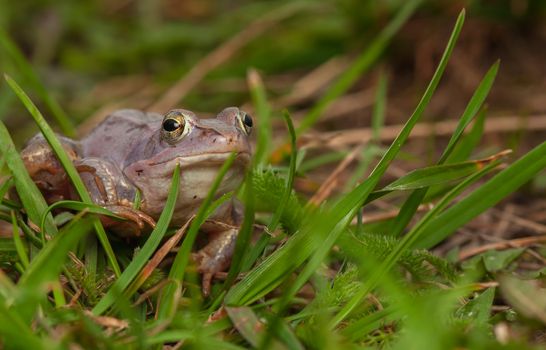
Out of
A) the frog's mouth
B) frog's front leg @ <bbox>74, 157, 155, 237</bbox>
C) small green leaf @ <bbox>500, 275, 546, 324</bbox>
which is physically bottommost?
small green leaf @ <bbox>500, 275, 546, 324</bbox>

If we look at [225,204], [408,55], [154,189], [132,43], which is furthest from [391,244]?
[132,43]

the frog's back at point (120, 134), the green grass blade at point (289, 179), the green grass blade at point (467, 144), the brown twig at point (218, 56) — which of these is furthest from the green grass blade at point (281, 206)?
the brown twig at point (218, 56)

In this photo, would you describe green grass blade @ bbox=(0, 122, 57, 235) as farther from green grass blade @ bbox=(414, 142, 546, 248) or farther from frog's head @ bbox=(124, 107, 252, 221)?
green grass blade @ bbox=(414, 142, 546, 248)

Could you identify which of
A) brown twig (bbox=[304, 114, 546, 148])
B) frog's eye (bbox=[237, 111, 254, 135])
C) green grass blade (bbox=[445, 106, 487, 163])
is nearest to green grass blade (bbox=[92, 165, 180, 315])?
frog's eye (bbox=[237, 111, 254, 135])

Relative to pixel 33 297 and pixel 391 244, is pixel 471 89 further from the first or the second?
pixel 33 297

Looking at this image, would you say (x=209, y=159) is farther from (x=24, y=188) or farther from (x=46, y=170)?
(x=46, y=170)

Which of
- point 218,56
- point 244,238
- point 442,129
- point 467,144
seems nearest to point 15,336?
point 244,238

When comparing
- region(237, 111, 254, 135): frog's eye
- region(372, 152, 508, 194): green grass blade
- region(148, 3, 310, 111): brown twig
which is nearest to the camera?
region(372, 152, 508, 194): green grass blade

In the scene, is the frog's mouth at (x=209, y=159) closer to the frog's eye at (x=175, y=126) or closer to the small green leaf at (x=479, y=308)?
the frog's eye at (x=175, y=126)
